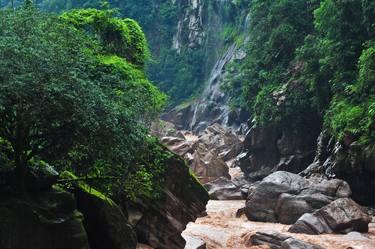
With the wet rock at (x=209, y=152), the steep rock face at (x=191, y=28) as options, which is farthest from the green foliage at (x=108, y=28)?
the steep rock face at (x=191, y=28)

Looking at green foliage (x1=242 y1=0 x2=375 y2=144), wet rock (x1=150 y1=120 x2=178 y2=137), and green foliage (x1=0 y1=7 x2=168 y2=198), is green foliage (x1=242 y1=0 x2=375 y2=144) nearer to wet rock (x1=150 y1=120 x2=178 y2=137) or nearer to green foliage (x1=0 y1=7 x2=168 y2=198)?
wet rock (x1=150 y1=120 x2=178 y2=137)

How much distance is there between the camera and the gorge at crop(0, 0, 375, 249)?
8.05 metres

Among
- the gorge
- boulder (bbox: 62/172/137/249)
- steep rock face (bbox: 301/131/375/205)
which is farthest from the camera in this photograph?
steep rock face (bbox: 301/131/375/205)

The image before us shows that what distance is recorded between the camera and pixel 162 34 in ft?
262

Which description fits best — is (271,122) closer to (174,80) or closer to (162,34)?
(174,80)

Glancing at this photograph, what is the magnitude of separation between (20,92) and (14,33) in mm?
1454

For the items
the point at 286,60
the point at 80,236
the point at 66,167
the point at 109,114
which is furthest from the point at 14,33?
the point at 286,60

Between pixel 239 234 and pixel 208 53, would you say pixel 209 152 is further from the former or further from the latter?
pixel 208 53

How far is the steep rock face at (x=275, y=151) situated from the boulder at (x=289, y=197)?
8820 mm

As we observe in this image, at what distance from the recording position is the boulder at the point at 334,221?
17.5 meters

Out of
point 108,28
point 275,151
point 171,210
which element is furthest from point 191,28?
point 171,210

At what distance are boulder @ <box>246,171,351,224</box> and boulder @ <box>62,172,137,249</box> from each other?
11.3 m

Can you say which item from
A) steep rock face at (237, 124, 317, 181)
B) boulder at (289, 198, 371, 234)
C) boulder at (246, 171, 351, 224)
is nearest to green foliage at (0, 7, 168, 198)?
boulder at (289, 198, 371, 234)

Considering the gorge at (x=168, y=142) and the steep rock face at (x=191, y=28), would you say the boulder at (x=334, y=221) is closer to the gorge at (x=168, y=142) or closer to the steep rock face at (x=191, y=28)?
the gorge at (x=168, y=142)
